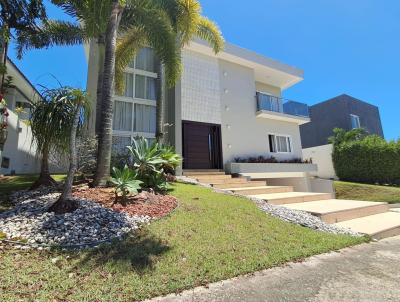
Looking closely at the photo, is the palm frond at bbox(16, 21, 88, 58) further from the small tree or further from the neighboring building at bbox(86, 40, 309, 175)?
the small tree

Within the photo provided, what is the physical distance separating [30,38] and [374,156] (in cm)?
2531

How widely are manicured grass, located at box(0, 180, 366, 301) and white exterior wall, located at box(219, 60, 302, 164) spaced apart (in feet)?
33.8

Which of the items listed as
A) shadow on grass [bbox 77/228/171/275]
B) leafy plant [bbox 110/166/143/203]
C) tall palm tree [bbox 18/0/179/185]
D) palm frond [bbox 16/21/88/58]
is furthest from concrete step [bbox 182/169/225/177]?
shadow on grass [bbox 77/228/171/275]

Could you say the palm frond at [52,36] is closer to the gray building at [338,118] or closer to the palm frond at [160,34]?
the palm frond at [160,34]

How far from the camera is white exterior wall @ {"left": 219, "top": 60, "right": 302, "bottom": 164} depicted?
55.0ft

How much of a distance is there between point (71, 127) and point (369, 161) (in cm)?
2390

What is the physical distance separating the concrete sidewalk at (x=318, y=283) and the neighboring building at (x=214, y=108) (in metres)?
10.2

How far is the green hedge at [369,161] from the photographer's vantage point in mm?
20766

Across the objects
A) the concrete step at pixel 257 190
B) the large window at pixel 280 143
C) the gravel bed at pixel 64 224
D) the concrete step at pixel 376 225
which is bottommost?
the concrete step at pixel 376 225

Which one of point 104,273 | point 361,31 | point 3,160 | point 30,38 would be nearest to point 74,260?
point 104,273

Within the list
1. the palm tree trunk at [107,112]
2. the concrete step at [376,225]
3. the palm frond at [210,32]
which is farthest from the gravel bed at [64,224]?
the palm frond at [210,32]

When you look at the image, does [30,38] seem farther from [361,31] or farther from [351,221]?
[361,31]

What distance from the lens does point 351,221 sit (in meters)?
8.17

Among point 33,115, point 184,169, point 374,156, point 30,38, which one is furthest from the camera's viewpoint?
point 374,156
